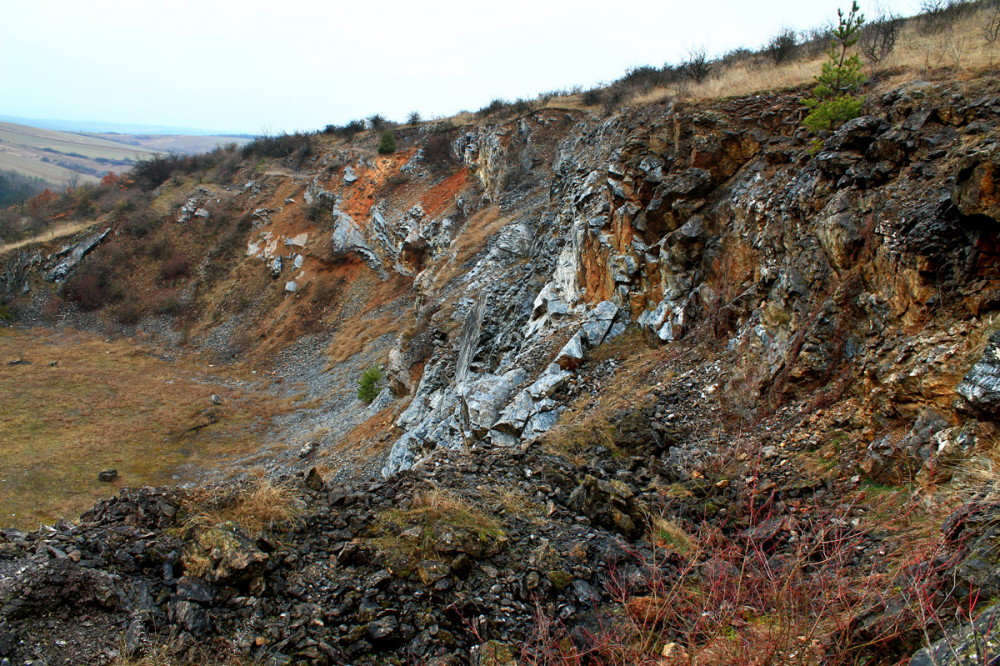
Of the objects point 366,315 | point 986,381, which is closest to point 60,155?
point 366,315

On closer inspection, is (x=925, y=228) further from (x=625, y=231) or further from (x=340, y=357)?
(x=340, y=357)

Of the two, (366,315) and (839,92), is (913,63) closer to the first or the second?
(839,92)

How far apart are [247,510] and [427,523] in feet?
6.04

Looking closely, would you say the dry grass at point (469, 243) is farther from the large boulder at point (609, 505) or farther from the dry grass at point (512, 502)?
the large boulder at point (609, 505)

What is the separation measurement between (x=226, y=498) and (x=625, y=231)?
30.6 feet

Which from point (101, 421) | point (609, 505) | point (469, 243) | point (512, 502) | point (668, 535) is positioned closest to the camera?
point (668, 535)

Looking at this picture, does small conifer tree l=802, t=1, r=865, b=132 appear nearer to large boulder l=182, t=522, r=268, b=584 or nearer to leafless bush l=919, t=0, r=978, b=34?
leafless bush l=919, t=0, r=978, b=34

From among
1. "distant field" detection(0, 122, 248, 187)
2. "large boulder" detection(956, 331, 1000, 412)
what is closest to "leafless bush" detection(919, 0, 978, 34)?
"large boulder" detection(956, 331, 1000, 412)

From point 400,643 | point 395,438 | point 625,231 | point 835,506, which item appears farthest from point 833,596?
point 395,438

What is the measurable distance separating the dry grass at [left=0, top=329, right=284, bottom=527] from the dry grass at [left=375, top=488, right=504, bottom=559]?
12.5 meters

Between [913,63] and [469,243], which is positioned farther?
[469,243]

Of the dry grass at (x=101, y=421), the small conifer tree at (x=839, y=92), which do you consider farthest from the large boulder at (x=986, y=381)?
the dry grass at (x=101, y=421)

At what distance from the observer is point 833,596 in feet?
9.59

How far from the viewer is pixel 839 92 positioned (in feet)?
27.5
